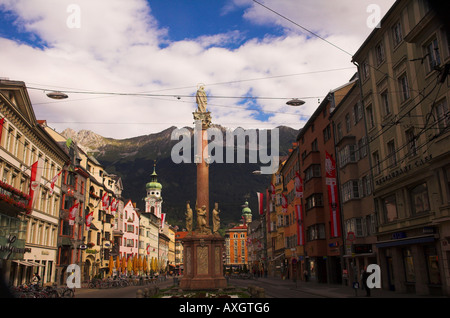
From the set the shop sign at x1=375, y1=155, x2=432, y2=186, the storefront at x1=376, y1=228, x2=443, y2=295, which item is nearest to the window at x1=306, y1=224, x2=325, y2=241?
the storefront at x1=376, y1=228, x2=443, y2=295

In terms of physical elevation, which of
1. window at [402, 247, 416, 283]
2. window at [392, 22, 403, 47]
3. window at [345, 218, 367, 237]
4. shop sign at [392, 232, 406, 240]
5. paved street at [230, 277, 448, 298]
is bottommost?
paved street at [230, 277, 448, 298]

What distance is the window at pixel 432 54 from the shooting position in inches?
1033

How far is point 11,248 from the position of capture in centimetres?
3497

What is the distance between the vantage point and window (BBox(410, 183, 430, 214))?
28.0 metres

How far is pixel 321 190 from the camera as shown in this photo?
5294 cm

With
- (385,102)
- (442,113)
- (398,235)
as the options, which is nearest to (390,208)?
(398,235)

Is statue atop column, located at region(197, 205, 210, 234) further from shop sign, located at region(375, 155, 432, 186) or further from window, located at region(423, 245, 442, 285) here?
window, located at region(423, 245, 442, 285)

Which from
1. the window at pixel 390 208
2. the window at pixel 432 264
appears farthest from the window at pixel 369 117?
the window at pixel 432 264

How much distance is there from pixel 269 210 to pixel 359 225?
5349 centimetres

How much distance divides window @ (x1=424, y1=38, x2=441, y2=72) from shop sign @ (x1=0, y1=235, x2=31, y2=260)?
34.3 metres

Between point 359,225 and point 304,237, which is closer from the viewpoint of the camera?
point 359,225

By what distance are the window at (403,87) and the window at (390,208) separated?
25.9ft

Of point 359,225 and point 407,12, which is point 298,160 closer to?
point 359,225
